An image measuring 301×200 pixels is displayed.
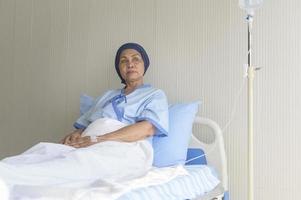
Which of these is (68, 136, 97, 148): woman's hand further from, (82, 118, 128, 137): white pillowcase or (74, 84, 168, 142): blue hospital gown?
(74, 84, 168, 142): blue hospital gown

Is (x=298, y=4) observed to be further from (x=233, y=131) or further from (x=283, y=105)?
(x=233, y=131)

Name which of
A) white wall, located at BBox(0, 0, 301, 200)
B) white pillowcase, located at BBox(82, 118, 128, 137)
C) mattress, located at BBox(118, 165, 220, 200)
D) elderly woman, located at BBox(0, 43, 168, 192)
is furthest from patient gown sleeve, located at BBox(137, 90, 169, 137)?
white wall, located at BBox(0, 0, 301, 200)

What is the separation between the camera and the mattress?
1.29m

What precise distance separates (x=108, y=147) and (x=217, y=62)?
0.85 metres

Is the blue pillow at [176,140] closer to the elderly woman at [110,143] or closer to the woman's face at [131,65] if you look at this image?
the elderly woman at [110,143]

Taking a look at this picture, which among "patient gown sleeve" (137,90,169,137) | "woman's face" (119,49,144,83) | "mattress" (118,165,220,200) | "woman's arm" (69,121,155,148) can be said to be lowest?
"mattress" (118,165,220,200)

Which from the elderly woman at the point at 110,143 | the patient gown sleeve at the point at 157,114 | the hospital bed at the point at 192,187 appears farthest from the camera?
the patient gown sleeve at the point at 157,114

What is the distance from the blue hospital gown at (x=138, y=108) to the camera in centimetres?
186

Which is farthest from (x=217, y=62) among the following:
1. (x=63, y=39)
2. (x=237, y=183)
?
(x=63, y=39)

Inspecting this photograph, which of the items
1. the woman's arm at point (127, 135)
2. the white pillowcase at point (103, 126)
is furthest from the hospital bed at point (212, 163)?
the white pillowcase at point (103, 126)

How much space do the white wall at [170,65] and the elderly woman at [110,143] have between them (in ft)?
0.85

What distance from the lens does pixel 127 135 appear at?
70.2 inches

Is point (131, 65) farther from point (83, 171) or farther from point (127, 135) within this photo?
point (83, 171)

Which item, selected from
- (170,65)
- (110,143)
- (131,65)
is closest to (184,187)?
(110,143)
